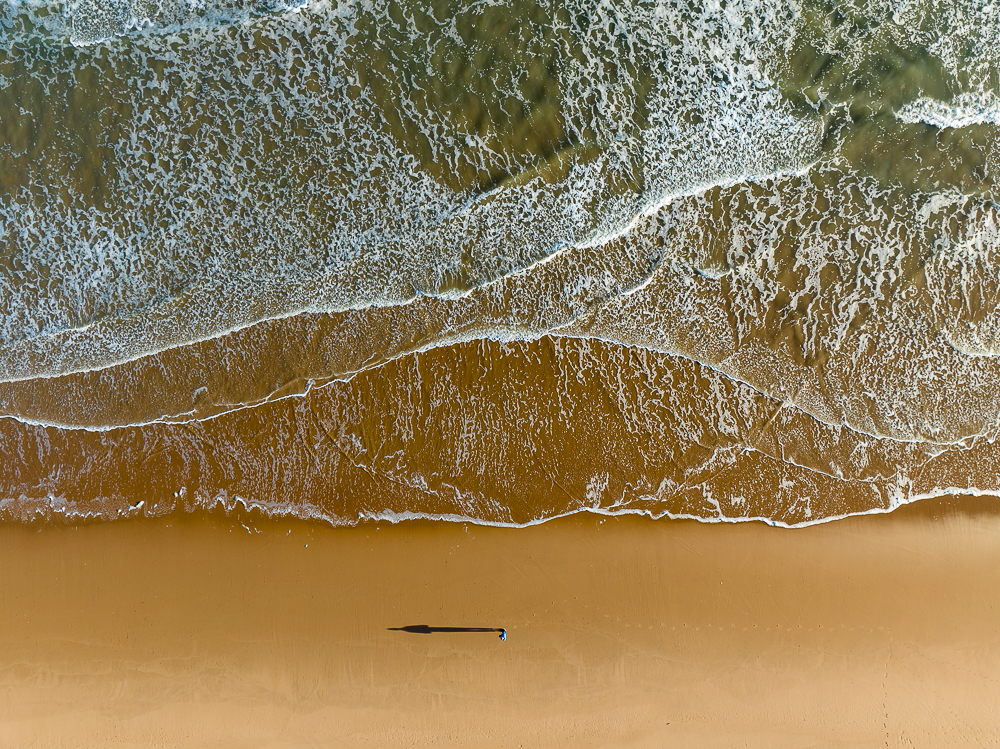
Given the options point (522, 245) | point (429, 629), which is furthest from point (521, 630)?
point (522, 245)

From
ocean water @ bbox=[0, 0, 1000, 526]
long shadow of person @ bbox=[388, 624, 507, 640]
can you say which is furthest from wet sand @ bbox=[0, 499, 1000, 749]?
ocean water @ bbox=[0, 0, 1000, 526]

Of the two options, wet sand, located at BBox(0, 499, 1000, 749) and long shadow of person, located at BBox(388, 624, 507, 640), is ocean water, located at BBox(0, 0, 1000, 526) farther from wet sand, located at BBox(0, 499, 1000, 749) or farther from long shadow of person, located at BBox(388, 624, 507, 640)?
long shadow of person, located at BBox(388, 624, 507, 640)

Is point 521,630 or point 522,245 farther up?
point 522,245

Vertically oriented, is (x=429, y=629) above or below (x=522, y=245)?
below

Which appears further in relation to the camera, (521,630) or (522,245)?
(521,630)

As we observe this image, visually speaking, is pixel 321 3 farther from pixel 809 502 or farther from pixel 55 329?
pixel 809 502

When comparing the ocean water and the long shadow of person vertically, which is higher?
the ocean water

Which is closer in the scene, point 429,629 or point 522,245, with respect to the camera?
point 522,245

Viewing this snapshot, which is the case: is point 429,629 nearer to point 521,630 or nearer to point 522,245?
point 521,630
